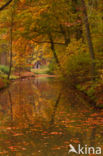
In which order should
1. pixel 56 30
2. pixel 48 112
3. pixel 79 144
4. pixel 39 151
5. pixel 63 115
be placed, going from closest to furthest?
pixel 39 151 < pixel 79 144 < pixel 63 115 < pixel 48 112 < pixel 56 30

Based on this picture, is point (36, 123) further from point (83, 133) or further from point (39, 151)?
point (39, 151)

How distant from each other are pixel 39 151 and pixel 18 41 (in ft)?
75.4

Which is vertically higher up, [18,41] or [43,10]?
[43,10]

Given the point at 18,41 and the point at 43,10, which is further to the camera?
the point at 18,41

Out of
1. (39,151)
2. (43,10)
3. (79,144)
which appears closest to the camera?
(39,151)

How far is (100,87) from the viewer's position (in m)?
12.9

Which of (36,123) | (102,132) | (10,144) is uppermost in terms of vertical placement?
(10,144)

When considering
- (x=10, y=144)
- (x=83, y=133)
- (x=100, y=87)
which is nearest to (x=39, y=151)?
(x=10, y=144)

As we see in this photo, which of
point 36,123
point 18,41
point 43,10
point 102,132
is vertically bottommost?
point 18,41

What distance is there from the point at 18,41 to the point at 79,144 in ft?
74.5

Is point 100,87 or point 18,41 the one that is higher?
point 100,87

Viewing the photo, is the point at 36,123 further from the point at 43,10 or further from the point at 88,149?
the point at 43,10

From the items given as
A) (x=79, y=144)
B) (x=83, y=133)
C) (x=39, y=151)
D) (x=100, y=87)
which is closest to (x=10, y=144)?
(x=39, y=151)

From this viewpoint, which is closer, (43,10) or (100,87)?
(100,87)
